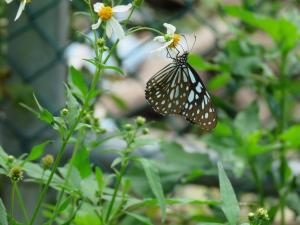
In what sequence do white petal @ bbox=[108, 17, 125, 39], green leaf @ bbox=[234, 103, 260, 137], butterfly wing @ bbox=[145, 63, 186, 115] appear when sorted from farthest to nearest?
1. green leaf @ bbox=[234, 103, 260, 137]
2. butterfly wing @ bbox=[145, 63, 186, 115]
3. white petal @ bbox=[108, 17, 125, 39]

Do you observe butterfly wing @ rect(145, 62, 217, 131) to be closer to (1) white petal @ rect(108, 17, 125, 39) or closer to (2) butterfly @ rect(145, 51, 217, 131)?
(2) butterfly @ rect(145, 51, 217, 131)

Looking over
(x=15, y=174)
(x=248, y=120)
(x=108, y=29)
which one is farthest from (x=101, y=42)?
(x=248, y=120)

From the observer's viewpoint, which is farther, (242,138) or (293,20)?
(293,20)

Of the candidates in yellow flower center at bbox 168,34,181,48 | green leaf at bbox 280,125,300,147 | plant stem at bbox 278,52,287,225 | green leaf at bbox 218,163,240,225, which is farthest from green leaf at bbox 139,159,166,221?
plant stem at bbox 278,52,287,225

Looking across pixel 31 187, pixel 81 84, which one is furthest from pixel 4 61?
pixel 81 84

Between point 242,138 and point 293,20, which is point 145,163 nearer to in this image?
point 242,138
